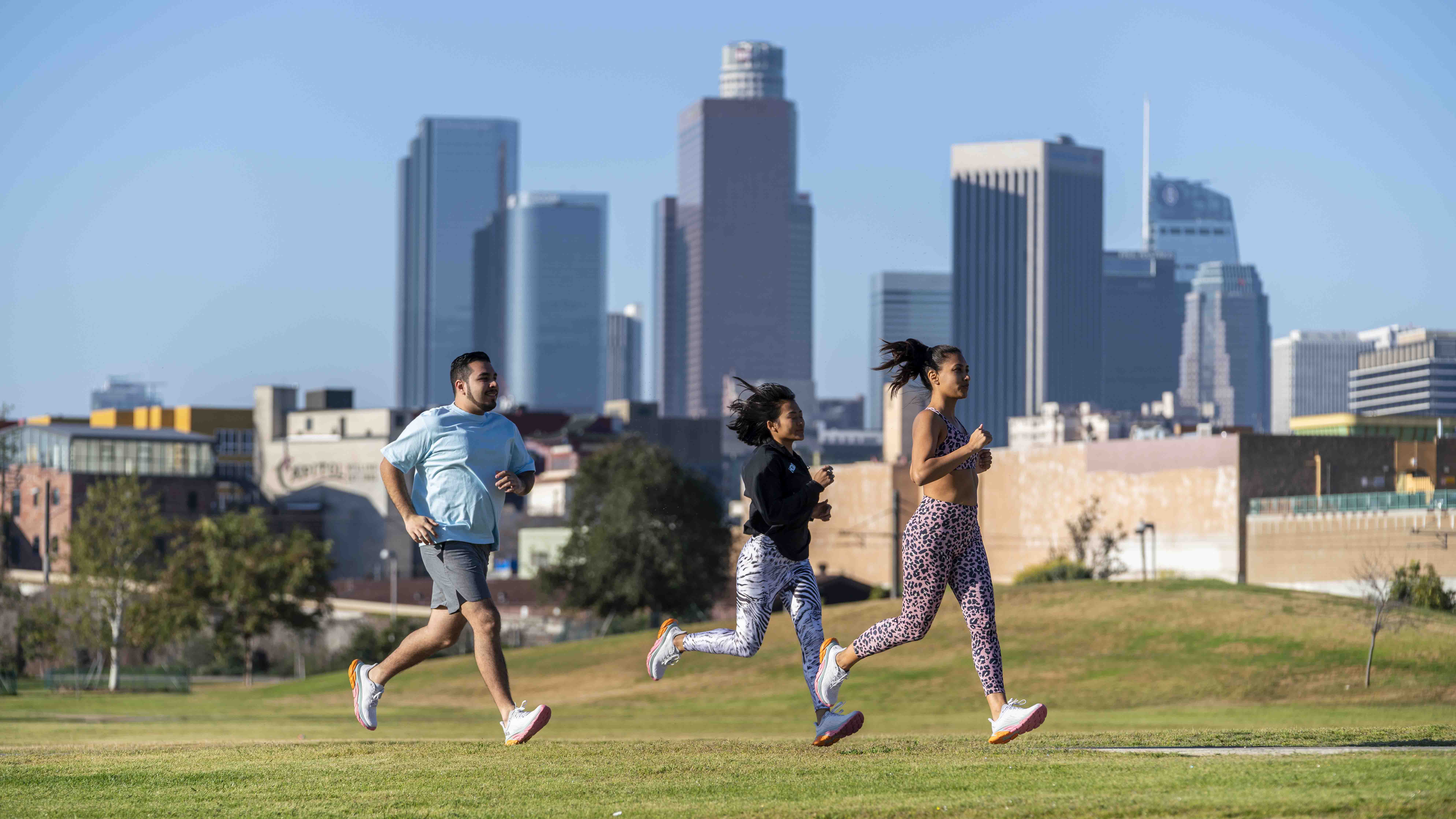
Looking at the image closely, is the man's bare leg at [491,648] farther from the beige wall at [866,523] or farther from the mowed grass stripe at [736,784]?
the beige wall at [866,523]

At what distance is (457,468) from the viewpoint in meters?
11.2

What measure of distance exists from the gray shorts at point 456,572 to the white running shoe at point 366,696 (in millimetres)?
873

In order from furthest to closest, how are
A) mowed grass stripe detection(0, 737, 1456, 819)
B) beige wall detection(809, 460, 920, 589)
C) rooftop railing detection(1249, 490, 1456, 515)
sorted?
beige wall detection(809, 460, 920, 589) < rooftop railing detection(1249, 490, 1456, 515) < mowed grass stripe detection(0, 737, 1456, 819)

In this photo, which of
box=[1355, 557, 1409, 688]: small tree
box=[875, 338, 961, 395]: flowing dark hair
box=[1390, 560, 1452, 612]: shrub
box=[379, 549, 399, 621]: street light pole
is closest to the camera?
box=[875, 338, 961, 395]: flowing dark hair

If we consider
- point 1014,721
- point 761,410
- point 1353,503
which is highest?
point 761,410

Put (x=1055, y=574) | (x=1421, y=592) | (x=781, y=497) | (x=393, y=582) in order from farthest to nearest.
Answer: (x=393, y=582), (x=1055, y=574), (x=1421, y=592), (x=781, y=497)

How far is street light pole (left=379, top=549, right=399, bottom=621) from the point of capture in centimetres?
9050

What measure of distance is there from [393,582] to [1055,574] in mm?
51763

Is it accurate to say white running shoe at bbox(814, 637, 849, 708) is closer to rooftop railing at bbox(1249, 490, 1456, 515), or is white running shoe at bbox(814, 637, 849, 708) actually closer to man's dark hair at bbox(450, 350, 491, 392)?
man's dark hair at bbox(450, 350, 491, 392)

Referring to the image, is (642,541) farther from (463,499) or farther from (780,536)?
(463,499)

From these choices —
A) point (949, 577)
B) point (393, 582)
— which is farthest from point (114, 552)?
point (949, 577)

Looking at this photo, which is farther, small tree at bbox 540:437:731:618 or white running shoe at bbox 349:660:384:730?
small tree at bbox 540:437:731:618

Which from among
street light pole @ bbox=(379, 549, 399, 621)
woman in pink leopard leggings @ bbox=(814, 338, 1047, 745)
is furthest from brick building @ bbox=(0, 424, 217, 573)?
woman in pink leopard leggings @ bbox=(814, 338, 1047, 745)

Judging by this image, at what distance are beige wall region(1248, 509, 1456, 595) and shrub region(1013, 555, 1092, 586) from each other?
30.6 feet
